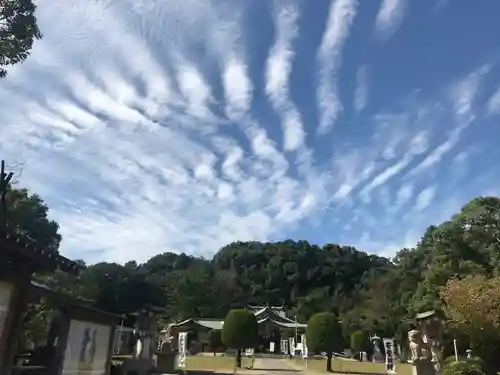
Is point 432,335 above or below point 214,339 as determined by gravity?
below

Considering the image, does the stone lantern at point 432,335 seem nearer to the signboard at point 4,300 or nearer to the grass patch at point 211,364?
the grass patch at point 211,364

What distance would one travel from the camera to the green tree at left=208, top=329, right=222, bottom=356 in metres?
45.3

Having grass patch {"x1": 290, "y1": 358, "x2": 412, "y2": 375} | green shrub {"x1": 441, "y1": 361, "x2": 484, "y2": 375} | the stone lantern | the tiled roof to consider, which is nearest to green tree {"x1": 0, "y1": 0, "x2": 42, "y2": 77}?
the tiled roof

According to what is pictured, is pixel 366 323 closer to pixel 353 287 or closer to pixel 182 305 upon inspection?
pixel 182 305

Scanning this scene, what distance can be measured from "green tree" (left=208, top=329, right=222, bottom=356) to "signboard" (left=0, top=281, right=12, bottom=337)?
40185 mm

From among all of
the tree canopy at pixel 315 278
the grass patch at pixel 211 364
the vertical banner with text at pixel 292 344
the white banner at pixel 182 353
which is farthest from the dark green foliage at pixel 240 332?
the vertical banner with text at pixel 292 344

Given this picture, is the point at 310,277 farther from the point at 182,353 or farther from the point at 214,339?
the point at 182,353

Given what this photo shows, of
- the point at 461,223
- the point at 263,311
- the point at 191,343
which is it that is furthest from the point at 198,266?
the point at 461,223

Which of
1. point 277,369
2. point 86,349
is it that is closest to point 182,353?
point 277,369

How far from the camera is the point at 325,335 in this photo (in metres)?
27.2

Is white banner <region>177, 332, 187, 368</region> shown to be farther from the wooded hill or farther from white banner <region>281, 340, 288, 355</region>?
white banner <region>281, 340, 288, 355</region>

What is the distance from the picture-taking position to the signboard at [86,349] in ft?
26.9

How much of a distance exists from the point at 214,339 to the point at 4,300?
41.1m

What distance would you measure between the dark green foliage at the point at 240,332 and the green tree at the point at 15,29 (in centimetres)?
2220
